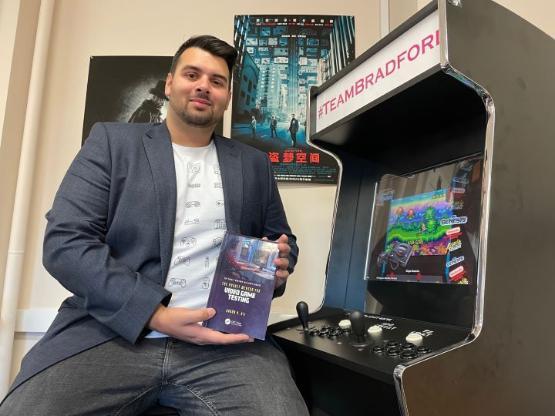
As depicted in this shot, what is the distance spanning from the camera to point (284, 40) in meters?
1.53

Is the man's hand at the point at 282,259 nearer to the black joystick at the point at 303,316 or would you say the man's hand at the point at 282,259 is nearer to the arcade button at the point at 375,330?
the black joystick at the point at 303,316

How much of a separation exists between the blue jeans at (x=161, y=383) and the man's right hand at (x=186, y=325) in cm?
7

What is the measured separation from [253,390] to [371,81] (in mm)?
681

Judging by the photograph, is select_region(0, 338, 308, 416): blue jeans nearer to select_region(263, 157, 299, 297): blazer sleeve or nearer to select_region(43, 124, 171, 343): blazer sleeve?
select_region(43, 124, 171, 343): blazer sleeve

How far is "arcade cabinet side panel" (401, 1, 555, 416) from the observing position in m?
0.59

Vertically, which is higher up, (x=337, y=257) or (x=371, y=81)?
(x=371, y=81)

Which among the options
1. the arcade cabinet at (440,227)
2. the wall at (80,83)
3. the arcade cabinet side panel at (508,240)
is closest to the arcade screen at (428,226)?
the arcade cabinet at (440,227)

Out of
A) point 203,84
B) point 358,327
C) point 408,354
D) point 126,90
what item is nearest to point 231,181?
point 203,84

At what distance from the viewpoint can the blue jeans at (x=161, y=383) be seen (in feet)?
2.29

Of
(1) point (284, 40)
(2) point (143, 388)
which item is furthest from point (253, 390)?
(1) point (284, 40)

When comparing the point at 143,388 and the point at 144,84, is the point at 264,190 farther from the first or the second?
the point at 144,84

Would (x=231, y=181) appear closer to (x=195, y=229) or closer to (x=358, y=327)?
(x=195, y=229)

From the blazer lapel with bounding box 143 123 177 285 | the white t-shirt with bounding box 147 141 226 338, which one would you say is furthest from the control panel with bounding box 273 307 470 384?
the blazer lapel with bounding box 143 123 177 285

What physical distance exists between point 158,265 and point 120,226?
0.40ft
